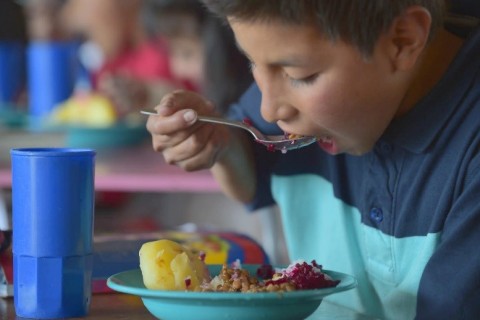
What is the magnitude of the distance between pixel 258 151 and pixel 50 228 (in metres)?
0.47

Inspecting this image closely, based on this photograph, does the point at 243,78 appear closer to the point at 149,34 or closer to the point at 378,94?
the point at 149,34

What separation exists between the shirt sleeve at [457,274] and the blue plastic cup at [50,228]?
34cm

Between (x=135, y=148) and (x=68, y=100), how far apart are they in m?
0.36

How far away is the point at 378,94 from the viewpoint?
3.42 ft

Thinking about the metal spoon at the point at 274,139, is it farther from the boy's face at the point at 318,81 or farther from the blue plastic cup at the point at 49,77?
the blue plastic cup at the point at 49,77

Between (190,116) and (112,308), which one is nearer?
(112,308)

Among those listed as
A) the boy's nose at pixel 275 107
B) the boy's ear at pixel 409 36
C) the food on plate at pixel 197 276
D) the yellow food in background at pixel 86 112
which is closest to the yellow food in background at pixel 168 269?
the food on plate at pixel 197 276

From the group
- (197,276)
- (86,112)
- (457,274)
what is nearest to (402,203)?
(457,274)

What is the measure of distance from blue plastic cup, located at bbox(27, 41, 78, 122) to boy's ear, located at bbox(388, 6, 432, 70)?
1830mm

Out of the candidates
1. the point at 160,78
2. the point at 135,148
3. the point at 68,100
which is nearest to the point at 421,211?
the point at 135,148

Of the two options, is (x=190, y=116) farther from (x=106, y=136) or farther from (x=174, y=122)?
(x=106, y=136)

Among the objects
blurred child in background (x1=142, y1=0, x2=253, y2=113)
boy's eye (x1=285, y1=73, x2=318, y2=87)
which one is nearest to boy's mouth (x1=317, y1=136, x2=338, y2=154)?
boy's eye (x1=285, y1=73, x2=318, y2=87)

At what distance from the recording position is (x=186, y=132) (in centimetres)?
118

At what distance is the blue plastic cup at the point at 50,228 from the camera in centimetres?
94
